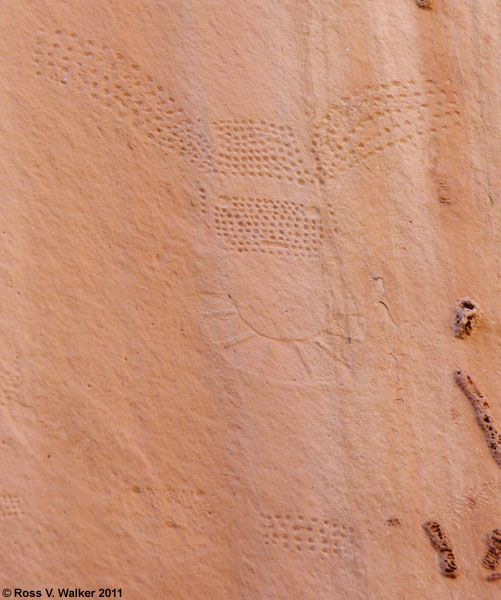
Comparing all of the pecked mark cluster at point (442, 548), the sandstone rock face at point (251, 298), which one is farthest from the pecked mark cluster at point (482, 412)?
the pecked mark cluster at point (442, 548)

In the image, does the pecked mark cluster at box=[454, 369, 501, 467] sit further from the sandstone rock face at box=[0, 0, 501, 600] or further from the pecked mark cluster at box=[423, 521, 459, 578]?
the pecked mark cluster at box=[423, 521, 459, 578]

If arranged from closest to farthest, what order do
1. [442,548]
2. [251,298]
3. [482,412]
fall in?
[442,548], [482,412], [251,298]

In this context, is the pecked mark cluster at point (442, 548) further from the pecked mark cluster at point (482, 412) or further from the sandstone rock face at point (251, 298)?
the pecked mark cluster at point (482, 412)

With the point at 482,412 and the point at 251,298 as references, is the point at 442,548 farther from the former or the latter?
the point at 251,298

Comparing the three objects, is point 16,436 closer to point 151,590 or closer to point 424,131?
point 151,590

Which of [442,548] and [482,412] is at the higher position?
[482,412]

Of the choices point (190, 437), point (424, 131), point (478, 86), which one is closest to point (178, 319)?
point (190, 437)

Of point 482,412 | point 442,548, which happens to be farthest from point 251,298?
point 442,548

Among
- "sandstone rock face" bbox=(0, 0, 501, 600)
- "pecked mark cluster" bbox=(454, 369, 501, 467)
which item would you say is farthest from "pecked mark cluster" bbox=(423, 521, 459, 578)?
"pecked mark cluster" bbox=(454, 369, 501, 467)
